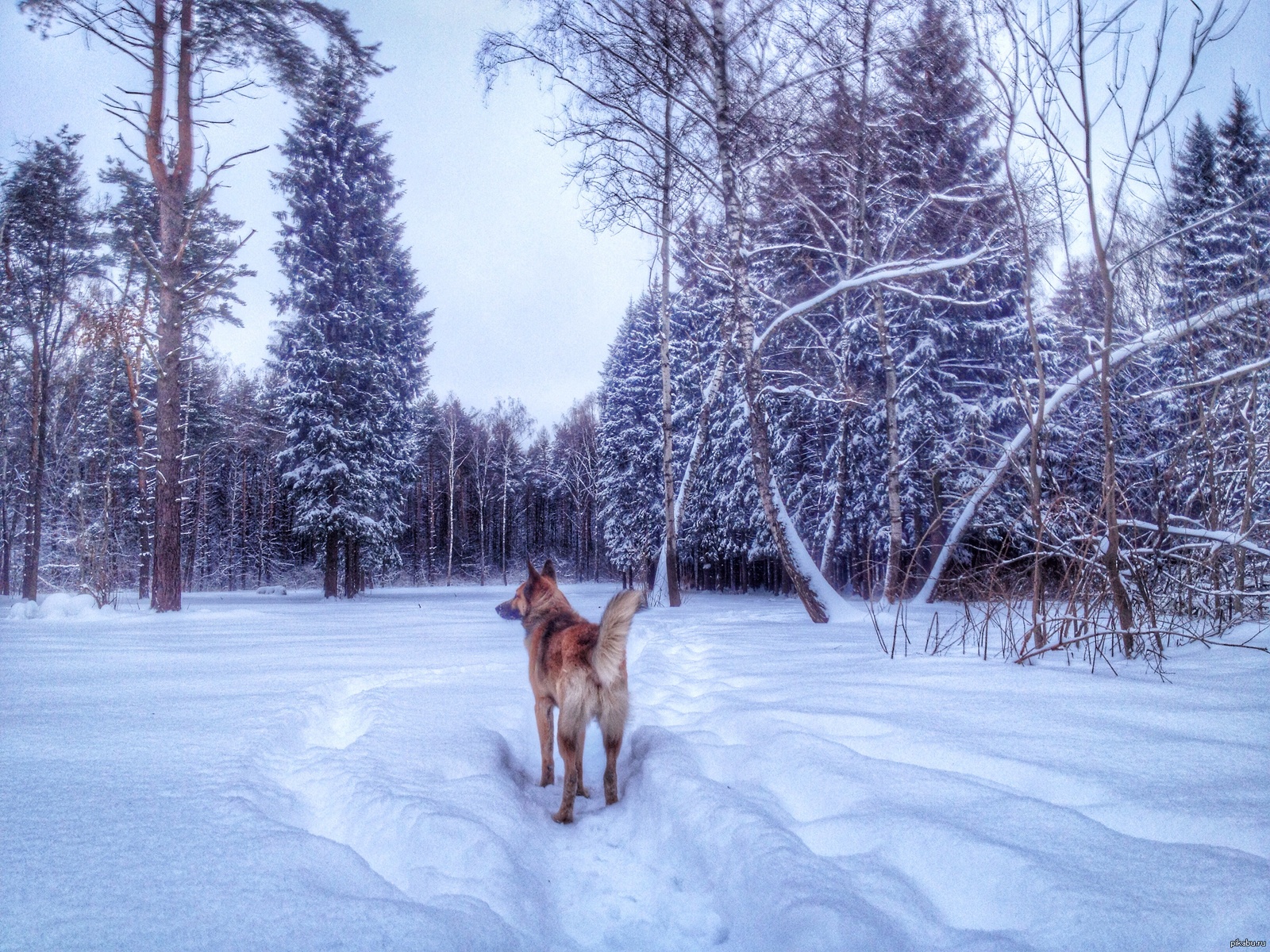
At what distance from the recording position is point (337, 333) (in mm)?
18438

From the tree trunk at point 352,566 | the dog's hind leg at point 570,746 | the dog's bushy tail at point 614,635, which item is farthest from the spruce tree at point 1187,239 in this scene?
the tree trunk at point 352,566

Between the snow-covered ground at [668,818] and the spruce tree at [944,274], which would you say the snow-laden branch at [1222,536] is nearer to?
the snow-covered ground at [668,818]

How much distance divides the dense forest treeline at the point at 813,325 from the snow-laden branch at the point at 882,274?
0.32 feet

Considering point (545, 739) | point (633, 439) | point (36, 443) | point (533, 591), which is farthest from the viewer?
point (633, 439)

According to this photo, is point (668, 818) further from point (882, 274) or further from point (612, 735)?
point (882, 274)

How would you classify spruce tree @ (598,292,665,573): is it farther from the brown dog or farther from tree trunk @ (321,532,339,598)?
the brown dog

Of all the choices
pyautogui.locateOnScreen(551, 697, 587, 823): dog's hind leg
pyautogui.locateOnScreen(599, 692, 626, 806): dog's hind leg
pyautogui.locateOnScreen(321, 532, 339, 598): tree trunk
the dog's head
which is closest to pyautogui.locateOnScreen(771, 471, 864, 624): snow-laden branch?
the dog's head

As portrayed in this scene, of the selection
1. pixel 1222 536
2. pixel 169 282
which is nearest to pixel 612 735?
pixel 1222 536

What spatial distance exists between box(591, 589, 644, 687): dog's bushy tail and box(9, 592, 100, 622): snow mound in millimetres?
9672

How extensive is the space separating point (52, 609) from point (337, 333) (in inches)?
473

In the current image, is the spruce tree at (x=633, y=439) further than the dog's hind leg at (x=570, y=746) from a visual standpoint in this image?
Yes

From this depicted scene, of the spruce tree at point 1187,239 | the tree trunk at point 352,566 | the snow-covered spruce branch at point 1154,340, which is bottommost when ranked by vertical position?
the tree trunk at point 352,566

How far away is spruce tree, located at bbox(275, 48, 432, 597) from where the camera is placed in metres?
17.9

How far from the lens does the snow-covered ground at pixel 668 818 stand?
1268 millimetres
